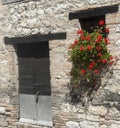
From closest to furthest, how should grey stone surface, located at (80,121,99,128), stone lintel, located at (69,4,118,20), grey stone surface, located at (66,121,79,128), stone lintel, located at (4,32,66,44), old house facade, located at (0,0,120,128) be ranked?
stone lintel, located at (69,4,118,20), old house facade, located at (0,0,120,128), grey stone surface, located at (80,121,99,128), grey stone surface, located at (66,121,79,128), stone lintel, located at (4,32,66,44)

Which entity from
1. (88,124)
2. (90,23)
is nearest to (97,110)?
(88,124)

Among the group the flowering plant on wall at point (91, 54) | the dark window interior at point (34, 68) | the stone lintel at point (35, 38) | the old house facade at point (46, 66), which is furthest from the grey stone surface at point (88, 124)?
the stone lintel at point (35, 38)

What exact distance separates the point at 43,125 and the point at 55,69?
1.24 metres

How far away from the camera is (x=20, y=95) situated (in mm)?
7715

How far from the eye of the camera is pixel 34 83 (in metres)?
7.47

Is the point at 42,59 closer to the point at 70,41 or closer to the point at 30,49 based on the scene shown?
the point at 30,49

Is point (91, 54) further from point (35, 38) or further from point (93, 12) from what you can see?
point (35, 38)

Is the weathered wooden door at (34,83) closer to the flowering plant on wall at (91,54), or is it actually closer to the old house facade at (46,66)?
the old house facade at (46,66)

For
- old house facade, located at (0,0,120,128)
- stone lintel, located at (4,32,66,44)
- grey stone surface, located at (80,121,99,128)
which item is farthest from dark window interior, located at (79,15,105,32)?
grey stone surface, located at (80,121,99,128)

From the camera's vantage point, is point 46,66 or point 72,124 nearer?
point 72,124

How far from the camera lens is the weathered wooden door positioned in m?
7.31

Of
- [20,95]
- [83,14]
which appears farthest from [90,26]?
[20,95]

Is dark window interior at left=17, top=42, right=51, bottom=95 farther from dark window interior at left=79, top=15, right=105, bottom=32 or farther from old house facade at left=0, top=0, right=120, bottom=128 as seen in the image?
dark window interior at left=79, top=15, right=105, bottom=32

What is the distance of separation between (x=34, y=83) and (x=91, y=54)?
5.75 feet
